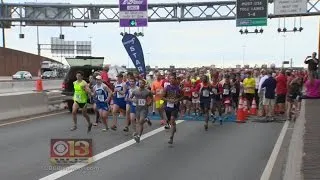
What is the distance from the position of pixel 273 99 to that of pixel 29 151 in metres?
11.0

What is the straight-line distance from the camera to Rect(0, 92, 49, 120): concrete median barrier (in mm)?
18062

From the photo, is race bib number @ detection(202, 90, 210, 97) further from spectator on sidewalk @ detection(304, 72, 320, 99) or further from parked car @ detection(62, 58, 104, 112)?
parked car @ detection(62, 58, 104, 112)

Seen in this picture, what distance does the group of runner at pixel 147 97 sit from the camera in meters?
13.5

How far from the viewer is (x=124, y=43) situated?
1994cm

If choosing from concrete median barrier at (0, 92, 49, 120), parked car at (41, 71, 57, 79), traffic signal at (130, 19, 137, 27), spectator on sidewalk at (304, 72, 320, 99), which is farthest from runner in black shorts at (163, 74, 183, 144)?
parked car at (41, 71, 57, 79)

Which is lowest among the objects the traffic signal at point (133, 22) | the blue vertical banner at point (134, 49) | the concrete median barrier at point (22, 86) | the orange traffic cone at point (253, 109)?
the orange traffic cone at point (253, 109)

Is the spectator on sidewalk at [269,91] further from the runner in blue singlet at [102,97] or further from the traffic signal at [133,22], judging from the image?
the runner in blue singlet at [102,97]

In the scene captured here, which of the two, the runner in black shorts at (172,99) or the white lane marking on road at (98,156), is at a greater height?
the runner in black shorts at (172,99)

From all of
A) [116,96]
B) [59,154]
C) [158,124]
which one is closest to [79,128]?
[116,96]

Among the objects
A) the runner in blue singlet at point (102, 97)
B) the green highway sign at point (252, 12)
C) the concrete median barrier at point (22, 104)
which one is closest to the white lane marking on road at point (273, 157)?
the runner in blue singlet at point (102, 97)

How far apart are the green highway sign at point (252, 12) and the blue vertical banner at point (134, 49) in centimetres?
2153

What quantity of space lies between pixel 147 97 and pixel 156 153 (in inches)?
92.8

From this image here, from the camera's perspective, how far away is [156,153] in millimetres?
11523

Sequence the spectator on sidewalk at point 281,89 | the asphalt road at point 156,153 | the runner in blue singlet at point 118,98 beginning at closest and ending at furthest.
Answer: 1. the asphalt road at point 156,153
2. the runner in blue singlet at point 118,98
3. the spectator on sidewalk at point 281,89
